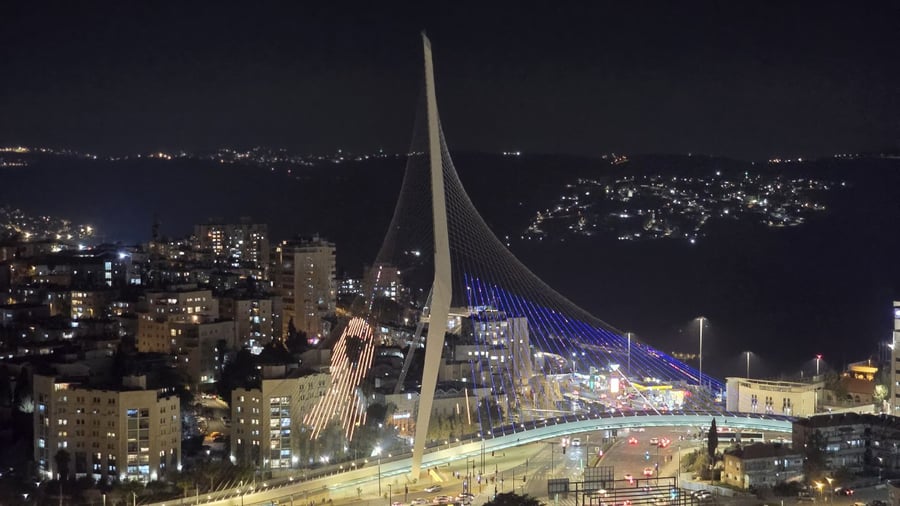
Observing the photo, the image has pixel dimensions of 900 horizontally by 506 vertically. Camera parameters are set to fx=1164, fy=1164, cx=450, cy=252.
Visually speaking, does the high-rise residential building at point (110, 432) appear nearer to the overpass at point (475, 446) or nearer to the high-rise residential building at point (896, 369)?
the overpass at point (475, 446)

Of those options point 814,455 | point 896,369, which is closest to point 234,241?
point 896,369

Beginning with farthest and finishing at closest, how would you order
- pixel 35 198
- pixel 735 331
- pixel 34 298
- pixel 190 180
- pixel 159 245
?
pixel 190 180
pixel 35 198
pixel 159 245
pixel 735 331
pixel 34 298

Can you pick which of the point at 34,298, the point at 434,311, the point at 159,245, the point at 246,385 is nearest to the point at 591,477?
the point at 434,311

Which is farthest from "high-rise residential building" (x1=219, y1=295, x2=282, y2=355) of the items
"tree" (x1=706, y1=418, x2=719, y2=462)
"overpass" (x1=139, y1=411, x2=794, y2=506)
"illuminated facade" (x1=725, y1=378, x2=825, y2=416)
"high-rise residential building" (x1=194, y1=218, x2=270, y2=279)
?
"tree" (x1=706, y1=418, x2=719, y2=462)

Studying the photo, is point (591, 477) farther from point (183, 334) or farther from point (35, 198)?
point (35, 198)

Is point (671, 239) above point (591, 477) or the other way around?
above

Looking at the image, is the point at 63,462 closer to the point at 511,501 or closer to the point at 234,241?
the point at 511,501
